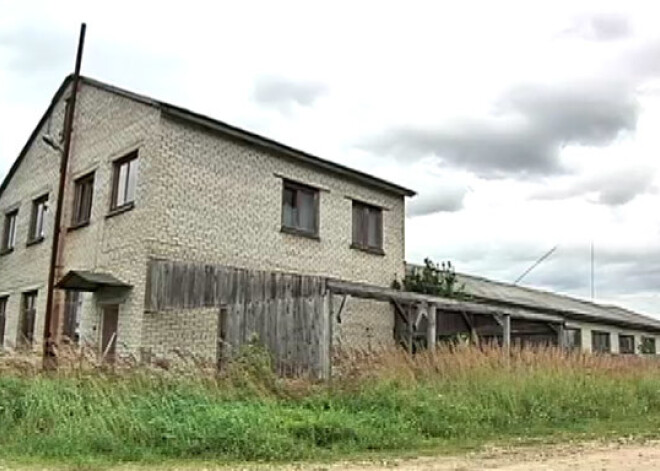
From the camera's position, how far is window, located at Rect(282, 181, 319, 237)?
66.0 ft

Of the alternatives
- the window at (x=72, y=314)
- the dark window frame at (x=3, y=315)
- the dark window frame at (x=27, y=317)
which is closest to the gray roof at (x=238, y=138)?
the dark window frame at (x=3, y=315)

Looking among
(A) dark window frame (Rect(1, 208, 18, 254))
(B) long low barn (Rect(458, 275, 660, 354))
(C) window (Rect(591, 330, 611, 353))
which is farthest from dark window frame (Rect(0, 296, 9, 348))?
(C) window (Rect(591, 330, 611, 353))

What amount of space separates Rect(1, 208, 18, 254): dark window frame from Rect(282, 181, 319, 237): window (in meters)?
9.75

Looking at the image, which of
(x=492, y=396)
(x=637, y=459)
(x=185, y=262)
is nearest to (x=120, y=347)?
(x=185, y=262)

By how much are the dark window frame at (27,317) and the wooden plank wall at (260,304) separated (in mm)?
6811

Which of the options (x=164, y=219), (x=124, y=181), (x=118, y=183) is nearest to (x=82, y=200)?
(x=118, y=183)

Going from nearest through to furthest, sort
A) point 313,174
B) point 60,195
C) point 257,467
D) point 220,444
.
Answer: point 257,467 → point 220,444 → point 60,195 → point 313,174

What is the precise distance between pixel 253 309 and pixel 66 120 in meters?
9.42

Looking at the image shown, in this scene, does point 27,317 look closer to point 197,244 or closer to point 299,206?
point 197,244

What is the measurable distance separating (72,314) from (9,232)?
7.51 meters

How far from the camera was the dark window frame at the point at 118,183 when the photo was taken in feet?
57.9

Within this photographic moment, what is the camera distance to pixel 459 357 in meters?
14.8

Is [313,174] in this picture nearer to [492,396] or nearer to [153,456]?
[492,396]

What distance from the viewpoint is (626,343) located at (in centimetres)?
3869
